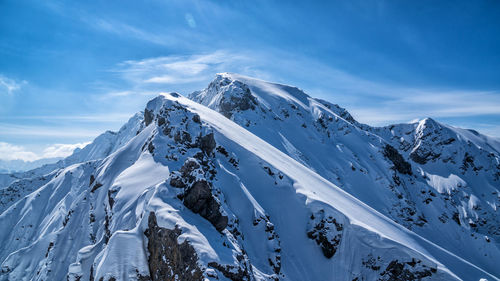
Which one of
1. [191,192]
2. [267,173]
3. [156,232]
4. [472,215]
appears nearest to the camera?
[156,232]

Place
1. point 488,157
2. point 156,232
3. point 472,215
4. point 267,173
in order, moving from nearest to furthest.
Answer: point 156,232, point 267,173, point 472,215, point 488,157

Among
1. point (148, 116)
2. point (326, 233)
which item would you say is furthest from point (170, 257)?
point (148, 116)

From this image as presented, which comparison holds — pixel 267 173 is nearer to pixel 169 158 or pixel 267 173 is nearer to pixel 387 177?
pixel 169 158

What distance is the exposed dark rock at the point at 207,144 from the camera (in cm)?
→ 3369

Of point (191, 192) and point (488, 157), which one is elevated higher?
point (488, 157)

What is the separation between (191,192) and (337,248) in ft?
72.7

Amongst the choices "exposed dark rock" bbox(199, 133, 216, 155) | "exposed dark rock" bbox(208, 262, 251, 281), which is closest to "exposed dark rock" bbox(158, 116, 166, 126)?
"exposed dark rock" bbox(199, 133, 216, 155)

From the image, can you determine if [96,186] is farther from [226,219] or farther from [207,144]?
[226,219]

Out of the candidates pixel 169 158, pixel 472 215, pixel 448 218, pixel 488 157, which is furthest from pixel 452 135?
pixel 169 158

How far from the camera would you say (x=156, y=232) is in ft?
56.1

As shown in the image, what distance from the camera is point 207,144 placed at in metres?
34.2

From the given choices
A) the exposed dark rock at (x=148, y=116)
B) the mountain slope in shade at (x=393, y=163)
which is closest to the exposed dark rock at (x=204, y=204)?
the exposed dark rock at (x=148, y=116)

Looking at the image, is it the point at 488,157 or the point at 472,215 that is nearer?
the point at 472,215

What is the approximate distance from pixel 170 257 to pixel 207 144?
65.6ft
